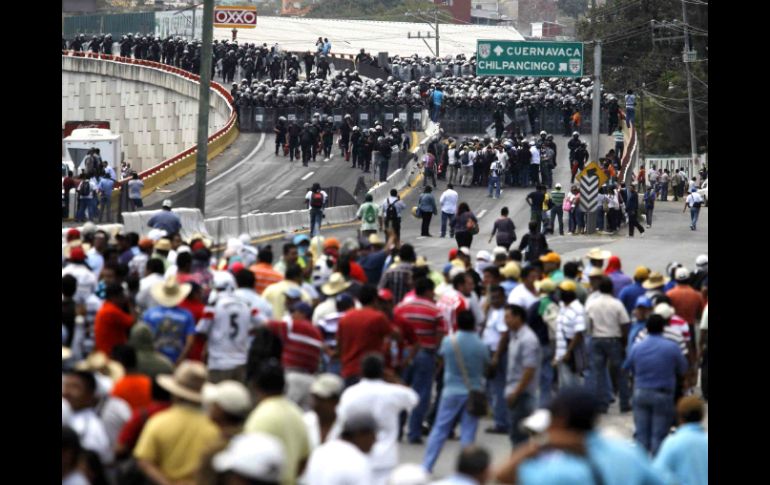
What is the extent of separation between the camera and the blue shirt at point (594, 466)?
7.36 m

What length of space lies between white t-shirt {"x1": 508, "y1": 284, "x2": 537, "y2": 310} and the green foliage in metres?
69.5

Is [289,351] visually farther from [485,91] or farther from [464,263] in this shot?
[485,91]

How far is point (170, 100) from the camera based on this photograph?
72.6m

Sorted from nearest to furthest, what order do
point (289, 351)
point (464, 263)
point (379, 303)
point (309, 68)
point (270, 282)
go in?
point (289, 351) → point (379, 303) → point (270, 282) → point (464, 263) → point (309, 68)

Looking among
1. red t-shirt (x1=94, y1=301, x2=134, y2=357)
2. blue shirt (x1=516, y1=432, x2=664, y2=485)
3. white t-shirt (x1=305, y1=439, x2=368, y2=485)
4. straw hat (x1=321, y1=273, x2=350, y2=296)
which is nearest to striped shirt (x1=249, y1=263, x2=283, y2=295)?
straw hat (x1=321, y1=273, x2=350, y2=296)

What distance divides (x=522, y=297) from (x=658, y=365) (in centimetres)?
274

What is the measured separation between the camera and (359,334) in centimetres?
1420

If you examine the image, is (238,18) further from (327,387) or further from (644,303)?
(327,387)

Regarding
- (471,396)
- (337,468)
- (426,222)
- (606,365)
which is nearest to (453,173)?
(426,222)

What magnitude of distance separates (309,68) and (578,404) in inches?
Answer: 2453

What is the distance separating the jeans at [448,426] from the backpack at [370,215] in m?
17.1

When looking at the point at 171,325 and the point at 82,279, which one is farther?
the point at 82,279

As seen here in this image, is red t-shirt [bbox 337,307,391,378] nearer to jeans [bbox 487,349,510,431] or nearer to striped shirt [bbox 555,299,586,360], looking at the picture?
jeans [bbox 487,349,510,431]
